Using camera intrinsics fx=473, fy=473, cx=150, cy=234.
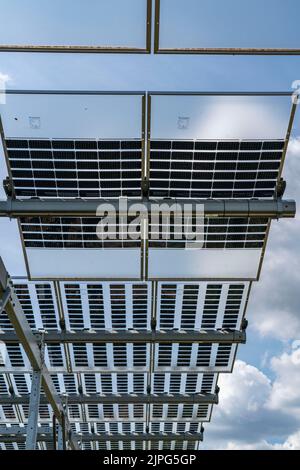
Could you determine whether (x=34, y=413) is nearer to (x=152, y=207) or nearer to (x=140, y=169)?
(x=152, y=207)

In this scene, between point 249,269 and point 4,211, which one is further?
point 249,269

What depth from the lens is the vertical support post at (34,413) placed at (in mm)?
19266

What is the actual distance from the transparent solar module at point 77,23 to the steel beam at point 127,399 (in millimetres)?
21901

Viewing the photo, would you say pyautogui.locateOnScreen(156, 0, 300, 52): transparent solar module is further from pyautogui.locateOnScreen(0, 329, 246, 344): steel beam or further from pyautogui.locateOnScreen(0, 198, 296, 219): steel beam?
pyautogui.locateOnScreen(0, 329, 246, 344): steel beam

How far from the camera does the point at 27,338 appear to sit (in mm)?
18938

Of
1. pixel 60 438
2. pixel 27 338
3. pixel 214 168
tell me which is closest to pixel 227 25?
pixel 214 168

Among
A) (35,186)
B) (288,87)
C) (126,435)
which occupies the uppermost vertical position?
(288,87)

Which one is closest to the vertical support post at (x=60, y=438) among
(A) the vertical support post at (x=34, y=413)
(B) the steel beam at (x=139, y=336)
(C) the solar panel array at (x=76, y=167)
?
(A) the vertical support post at (x=34, y=413)

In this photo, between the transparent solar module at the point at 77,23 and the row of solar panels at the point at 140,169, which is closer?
the transparent solar module at the point at 77,23

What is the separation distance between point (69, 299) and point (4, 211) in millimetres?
6425

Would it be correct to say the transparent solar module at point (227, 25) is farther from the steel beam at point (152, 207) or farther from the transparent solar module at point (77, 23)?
the steel beam at point (152, 207)

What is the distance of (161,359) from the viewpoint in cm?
2539

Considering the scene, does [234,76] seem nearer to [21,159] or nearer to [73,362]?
[21,159]

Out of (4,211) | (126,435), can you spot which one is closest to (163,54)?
(4,211)
